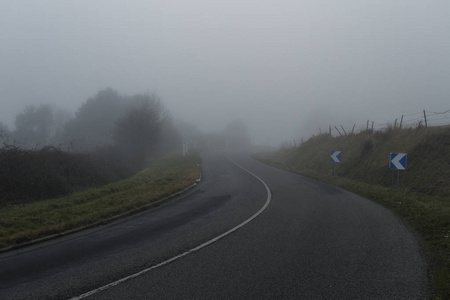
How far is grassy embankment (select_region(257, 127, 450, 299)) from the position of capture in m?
7.43

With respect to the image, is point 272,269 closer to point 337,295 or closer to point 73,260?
point 337,295

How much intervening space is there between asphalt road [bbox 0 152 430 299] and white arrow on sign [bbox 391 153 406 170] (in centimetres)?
508

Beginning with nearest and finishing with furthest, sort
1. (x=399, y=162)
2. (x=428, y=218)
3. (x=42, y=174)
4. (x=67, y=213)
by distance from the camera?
(x=428, y=218)
(x=67, y=213)
(x=399, y=162)
(x=42, y=174)

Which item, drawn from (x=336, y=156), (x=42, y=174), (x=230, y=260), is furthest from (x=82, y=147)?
(x=230, y=260)

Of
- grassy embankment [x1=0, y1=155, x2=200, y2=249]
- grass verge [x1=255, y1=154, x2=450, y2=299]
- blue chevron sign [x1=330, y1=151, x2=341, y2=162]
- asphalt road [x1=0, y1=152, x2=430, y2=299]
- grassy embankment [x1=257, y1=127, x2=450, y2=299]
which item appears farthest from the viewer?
blue chevron sign [x1=330, y1=151, x2=341, y2=162]

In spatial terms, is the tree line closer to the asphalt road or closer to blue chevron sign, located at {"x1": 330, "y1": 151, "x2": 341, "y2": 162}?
the asphalt road

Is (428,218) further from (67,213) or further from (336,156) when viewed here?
(336,156)

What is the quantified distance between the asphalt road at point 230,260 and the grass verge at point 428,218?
22 cm

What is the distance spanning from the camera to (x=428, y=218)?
31.4 feet

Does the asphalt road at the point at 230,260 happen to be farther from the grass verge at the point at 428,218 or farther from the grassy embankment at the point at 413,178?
the grassy embankment at the point at 413,178

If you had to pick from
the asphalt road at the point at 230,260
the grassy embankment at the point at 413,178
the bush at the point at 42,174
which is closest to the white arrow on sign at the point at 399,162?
the grassy embankment at the point at 413,178

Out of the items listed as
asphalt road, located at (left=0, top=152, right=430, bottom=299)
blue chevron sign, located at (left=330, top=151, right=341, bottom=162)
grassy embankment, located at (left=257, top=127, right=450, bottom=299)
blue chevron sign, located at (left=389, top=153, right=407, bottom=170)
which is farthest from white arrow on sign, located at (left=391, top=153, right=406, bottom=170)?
blue chevron sign, located at (left=330, top=151, right=341, bottom=162)

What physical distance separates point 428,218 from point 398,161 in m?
6.20

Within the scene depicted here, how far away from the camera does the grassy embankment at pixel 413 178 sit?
7.43 metres
